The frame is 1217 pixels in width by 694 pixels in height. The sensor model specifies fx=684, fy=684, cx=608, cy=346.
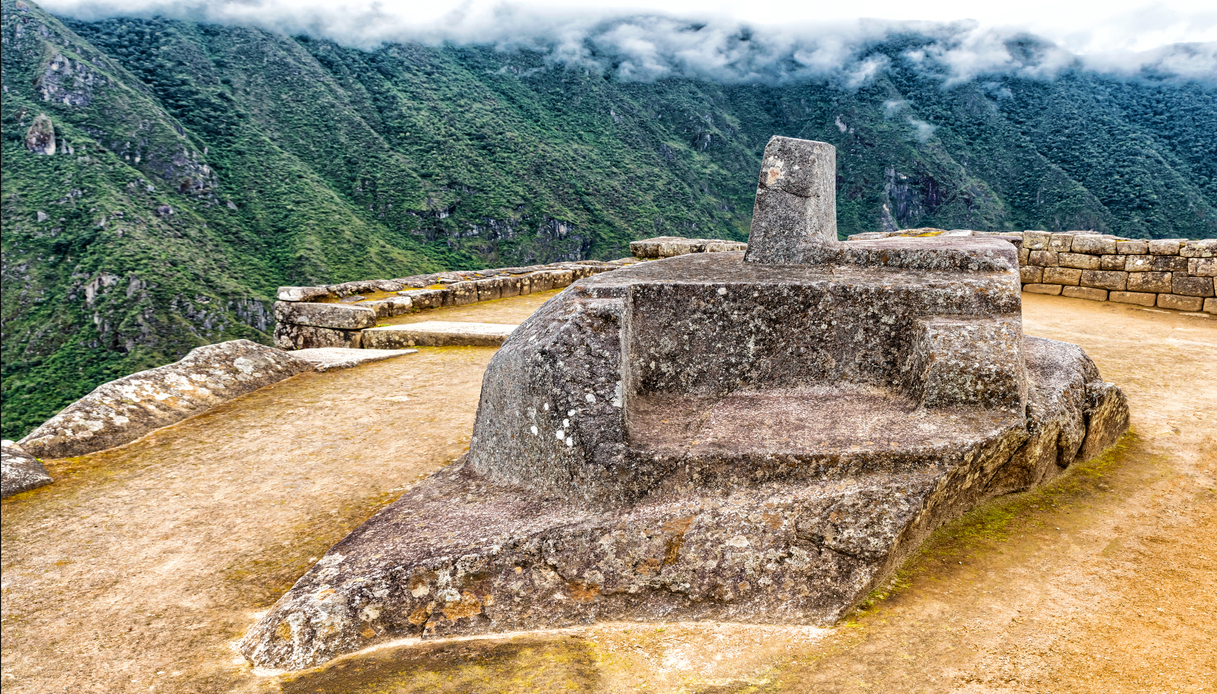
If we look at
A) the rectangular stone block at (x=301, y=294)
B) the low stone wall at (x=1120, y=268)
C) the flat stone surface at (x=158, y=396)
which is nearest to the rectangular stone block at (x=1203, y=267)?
the low stone wall at (x=1120, y=268)

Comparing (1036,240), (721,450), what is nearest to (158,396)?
A: (721,450)

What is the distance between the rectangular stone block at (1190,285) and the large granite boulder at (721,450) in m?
7.27

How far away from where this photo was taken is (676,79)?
8212 cm

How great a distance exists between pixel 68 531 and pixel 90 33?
74.8m

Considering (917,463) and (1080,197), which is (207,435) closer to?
(917,463)

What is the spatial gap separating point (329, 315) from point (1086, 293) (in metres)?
10.5

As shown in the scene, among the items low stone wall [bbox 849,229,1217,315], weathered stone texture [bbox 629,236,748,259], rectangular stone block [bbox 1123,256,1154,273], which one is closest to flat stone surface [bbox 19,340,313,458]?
weathered stone texture [bbox 629,236,748,259]

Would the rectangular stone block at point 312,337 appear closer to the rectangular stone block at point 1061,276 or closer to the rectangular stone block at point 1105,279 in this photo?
the rectangular stone block at point 1061,276

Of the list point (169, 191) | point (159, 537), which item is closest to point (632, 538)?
point (159, 537)

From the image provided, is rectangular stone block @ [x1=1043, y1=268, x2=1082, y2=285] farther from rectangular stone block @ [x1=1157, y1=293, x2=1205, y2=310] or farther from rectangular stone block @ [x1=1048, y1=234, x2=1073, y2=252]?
rectangular stone block @ [x1=1157, y1=293, x2=1205, y2=310]

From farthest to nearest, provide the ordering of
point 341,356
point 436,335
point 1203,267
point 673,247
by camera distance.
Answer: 1. point 673,247
2. point 1203,267
3. point 436,335
4. point 341,356

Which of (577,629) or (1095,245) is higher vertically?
(1095,245)

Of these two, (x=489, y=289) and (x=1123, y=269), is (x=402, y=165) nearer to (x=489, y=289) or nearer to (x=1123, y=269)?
(x=489, y=289)

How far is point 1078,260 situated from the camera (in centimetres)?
1010
